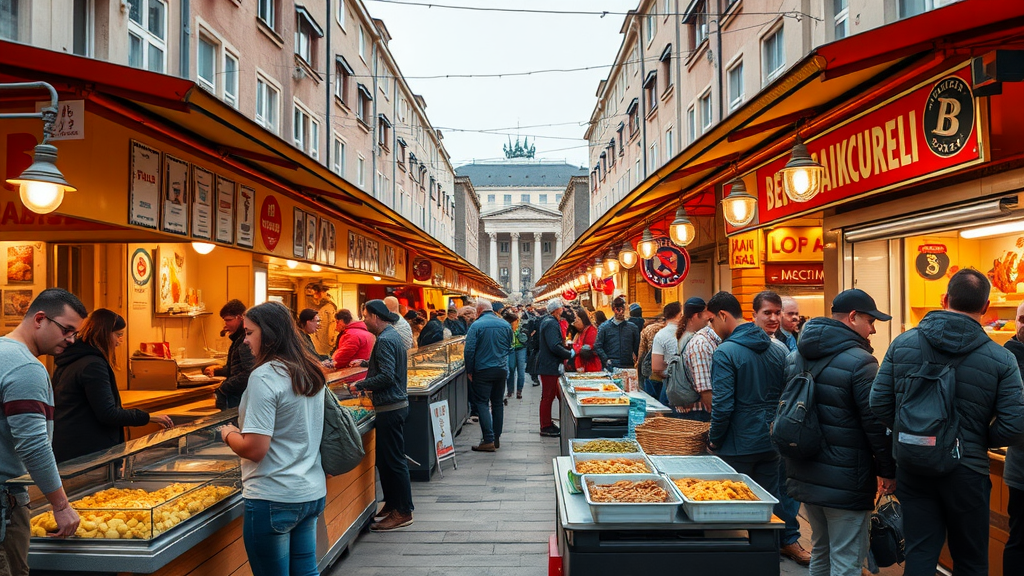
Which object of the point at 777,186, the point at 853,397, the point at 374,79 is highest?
the point at 374,79

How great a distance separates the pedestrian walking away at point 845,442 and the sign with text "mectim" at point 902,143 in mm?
1427

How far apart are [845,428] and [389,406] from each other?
3890 mm

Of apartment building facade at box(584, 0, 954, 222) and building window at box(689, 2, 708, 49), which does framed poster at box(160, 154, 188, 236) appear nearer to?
apartment building facade at box(584, 0, 954, 222)

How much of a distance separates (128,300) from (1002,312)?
10120mm

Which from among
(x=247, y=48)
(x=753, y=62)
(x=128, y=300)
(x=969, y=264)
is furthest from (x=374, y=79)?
(x=969, y=264)

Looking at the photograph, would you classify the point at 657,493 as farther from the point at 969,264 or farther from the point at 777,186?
the point at 777,186

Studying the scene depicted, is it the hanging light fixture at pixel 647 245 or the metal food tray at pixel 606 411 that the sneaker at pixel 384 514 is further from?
the hanging light fixture at pixel 647 245

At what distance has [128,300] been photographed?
9.24m

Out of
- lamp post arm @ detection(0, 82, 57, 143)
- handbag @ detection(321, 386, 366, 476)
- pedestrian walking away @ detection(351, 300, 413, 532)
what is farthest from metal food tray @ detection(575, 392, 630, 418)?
lamp post arm @ detection(0, 82, 57, 143)

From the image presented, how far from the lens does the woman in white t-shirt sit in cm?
339

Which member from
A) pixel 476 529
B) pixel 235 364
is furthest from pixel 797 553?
pixel 235 364

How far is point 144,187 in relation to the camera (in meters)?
5.57

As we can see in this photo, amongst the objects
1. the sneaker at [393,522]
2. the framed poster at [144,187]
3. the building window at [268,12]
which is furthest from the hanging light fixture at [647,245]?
the building window at [268,12]

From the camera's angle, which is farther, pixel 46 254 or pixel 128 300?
pixel 128 300
